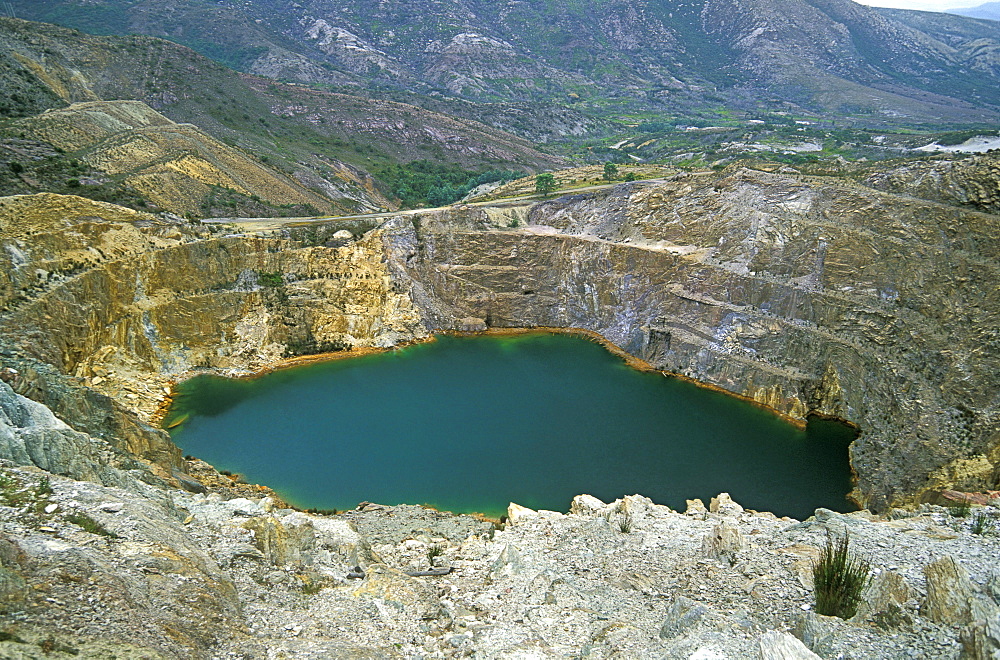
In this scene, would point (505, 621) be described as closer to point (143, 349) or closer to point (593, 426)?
point (593, 426)

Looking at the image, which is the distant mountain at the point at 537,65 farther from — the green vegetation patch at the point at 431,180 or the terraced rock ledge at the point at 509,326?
the terraced rock ledge at the point at 509,326

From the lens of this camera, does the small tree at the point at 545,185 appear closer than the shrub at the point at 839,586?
No

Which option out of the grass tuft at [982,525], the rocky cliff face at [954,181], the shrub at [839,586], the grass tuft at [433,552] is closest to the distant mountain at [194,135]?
the grass tuft at [433,552]

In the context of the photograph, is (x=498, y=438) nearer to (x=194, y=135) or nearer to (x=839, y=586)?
(x=839, y=586)

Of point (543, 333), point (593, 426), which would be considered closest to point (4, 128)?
point (543, 333)

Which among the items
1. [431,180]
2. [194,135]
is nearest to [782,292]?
[194,135]

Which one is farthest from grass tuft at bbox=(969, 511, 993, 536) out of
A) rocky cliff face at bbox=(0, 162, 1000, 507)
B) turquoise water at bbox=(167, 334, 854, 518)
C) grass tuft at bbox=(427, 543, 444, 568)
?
grass tuft at bbox=(427, 543, 444, 568)
